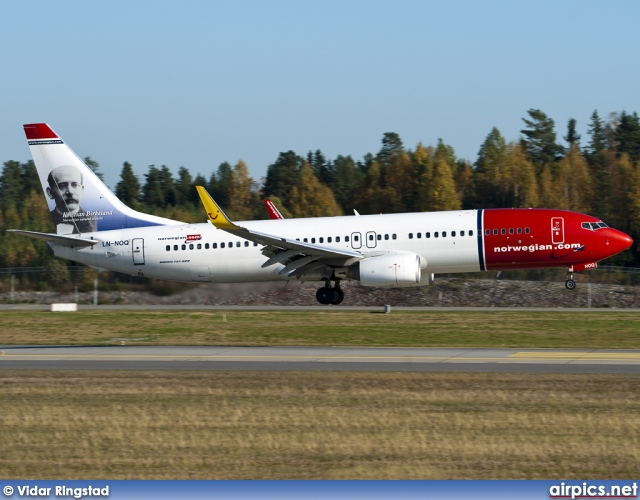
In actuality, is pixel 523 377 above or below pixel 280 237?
below

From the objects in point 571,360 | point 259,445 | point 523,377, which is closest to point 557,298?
point 571,360

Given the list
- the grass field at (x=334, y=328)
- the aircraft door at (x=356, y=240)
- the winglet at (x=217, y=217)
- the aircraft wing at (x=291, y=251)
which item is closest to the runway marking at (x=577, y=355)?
the grass field at (x=334, y=328)

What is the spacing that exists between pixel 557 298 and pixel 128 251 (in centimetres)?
2375

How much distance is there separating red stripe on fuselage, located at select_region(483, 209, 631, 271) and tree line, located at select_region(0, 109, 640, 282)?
32.1 m

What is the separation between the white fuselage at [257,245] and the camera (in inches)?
1441

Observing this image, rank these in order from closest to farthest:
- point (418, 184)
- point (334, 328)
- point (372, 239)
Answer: point (334, 328) → point (372, 239) → point (418, 184)

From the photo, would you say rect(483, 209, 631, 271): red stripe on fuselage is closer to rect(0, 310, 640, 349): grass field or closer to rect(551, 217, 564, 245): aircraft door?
rect(551, 217, 564, 245): aircraft door

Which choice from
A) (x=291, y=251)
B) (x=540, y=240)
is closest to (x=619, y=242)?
(x=540, y=240)

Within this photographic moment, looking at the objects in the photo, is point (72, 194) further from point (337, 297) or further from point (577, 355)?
point (577, 355)

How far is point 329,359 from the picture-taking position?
2622 cm

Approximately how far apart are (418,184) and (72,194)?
63442mm

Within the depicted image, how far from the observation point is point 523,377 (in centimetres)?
2167

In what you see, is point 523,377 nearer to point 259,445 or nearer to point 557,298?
point 259,445

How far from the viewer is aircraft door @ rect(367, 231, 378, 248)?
36.9m
